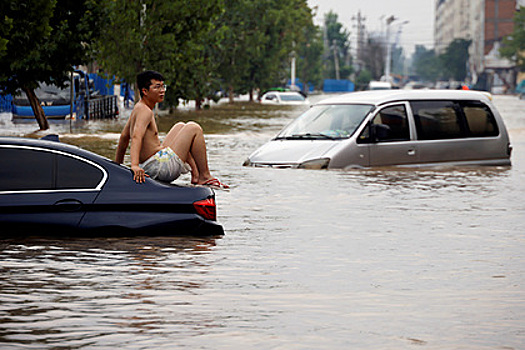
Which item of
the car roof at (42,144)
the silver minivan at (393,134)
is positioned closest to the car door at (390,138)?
the silver minivan at (393,134)

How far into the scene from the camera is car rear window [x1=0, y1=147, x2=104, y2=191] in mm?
9766

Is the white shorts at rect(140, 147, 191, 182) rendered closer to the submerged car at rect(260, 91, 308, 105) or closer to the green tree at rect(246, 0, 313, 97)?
the submerged car at rect(260, 91, 308, 105)

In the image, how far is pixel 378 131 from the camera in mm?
17781

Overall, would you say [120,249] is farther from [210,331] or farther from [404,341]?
[404,341]

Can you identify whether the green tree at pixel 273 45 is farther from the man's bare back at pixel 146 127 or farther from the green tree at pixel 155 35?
the man's bare back at pixel 146 127

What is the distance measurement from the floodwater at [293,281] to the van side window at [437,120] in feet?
10.9

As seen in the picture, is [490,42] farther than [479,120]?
Yes

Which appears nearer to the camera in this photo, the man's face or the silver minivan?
the man's face

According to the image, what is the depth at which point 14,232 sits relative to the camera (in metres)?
9.72

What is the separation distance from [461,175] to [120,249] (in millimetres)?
9505

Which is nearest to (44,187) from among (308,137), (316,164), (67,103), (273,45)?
(316,164)

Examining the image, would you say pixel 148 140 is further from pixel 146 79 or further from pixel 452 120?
pixel 452 120

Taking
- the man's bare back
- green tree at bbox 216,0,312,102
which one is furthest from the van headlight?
green tree at bbox 216,0,312,102

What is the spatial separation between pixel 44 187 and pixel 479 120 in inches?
436
